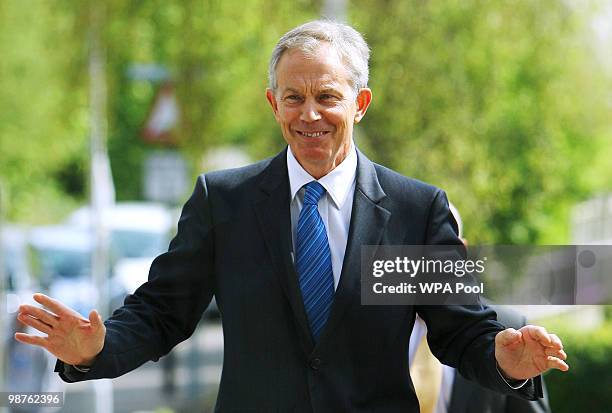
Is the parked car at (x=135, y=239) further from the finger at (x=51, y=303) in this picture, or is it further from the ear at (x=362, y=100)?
the finger at (x=51, y=303)

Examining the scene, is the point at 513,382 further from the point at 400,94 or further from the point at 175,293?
the point at 400,94

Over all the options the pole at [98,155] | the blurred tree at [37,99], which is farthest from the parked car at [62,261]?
the pole at [98,155]

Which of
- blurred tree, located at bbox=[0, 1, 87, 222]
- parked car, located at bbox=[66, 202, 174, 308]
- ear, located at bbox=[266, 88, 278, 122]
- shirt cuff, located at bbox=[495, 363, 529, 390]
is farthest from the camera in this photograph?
parked car, located at bbox=[66, 202, 174, 308]

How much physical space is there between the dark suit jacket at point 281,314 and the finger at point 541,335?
0.16 meters

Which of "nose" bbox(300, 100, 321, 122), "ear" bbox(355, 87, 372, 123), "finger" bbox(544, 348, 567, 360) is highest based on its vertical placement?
"ear" bbox(355, 87, 372, 123)

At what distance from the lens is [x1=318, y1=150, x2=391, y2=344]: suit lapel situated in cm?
292

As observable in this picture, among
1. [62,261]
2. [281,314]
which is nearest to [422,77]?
[281,314]

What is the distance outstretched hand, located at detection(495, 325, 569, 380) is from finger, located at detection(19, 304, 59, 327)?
3.41 ft

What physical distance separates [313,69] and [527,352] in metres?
0.86

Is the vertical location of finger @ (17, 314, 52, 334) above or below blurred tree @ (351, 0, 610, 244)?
below

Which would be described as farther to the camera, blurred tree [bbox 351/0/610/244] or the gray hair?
blurred tree [bbox 351/0/610/244]

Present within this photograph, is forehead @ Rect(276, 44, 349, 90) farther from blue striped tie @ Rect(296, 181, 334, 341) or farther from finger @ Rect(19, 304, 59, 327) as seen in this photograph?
finger @ Rect(19, 304, 59, 327)

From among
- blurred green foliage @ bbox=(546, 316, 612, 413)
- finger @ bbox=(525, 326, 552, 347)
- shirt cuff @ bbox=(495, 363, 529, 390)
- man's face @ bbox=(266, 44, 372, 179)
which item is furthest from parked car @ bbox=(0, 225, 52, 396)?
blurred green foliage @ bbox=(546, 316, 612, 413)

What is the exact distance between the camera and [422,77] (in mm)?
9406
